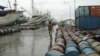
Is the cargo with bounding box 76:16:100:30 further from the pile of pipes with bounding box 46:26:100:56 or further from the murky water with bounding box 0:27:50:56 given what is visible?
the pile of pipes with bounding box 46:26:100:56

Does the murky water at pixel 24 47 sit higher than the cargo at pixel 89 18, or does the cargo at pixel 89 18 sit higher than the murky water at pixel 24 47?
the cargo at pixel 89 18

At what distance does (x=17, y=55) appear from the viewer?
15.1 metres

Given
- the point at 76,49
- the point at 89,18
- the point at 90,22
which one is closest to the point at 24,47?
the point at 76,49

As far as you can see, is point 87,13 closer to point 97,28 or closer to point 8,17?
point 97,28

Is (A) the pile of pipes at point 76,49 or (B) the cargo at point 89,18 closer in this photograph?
(A) the pile of pipes at point 76,49

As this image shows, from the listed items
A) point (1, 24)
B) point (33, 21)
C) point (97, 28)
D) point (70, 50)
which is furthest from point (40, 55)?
point (33, 21)

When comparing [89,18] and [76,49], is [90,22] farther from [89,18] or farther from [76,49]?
[76,49]

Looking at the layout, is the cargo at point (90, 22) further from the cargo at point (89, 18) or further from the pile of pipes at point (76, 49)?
the pile of pipes at point (76, 49)

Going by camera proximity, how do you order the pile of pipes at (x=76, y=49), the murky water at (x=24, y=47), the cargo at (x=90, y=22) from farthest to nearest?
the cargo at (x=90, y=22) → the murky water at (x=24, y=47) → the pile of pipes at (x=76, y=49)

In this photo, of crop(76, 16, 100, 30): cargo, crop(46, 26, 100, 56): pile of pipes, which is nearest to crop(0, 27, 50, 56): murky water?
crop(46, 26, 100, 56): pile of pipes

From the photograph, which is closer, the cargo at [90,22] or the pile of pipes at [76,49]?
the pile of pipes at [76,49]

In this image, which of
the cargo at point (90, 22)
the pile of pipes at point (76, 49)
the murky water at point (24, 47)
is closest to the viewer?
the pile of pipes at point (76, 49)

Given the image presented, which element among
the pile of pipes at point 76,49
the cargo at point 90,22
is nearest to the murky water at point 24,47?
the pile of pipes at point 76,49

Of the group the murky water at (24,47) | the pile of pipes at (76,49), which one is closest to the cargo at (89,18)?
the murky water at (24,47)
